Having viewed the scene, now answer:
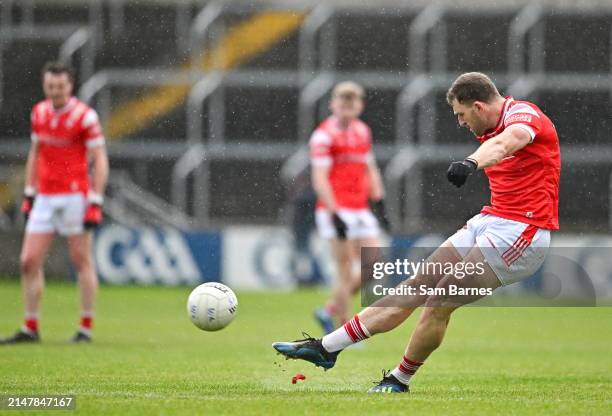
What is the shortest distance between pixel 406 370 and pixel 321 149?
502 cm

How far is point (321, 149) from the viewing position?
1222 centimetres

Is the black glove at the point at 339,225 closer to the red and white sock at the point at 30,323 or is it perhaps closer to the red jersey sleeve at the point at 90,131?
the red jersey sleeve at the point at 90,131

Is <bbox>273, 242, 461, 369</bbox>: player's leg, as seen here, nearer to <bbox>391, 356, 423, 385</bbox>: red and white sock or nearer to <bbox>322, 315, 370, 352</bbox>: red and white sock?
<bbox>322, 315, 370, 352</bbox>: red and white sock

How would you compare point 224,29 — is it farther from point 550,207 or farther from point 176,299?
point 550,207

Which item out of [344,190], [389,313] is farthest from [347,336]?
[344,190]

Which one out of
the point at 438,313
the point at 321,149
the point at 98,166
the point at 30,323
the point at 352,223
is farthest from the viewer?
the point at 352,223

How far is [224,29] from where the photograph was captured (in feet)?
73.1

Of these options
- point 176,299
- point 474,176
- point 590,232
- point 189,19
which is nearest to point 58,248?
point 176,299

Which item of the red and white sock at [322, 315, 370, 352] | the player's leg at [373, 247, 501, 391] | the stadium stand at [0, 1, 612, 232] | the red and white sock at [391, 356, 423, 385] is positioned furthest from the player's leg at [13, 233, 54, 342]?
the stadium stand at [0, 1, 612, 232]

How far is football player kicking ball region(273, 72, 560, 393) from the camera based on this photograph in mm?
7309

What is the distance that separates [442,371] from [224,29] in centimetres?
1422

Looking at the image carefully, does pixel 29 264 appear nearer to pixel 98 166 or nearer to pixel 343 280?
pixel 98 166

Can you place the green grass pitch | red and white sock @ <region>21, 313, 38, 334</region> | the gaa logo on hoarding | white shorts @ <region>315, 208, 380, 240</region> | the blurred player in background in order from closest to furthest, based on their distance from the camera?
the green grass pitch
red and white sock @ <region>21, 313, 38, 334</region>
the blurred player in background
white shorts @ <region>315, 208, 380, 240</region>
the gaa logo on hoarding

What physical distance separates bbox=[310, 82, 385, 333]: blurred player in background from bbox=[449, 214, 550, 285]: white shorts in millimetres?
4496
